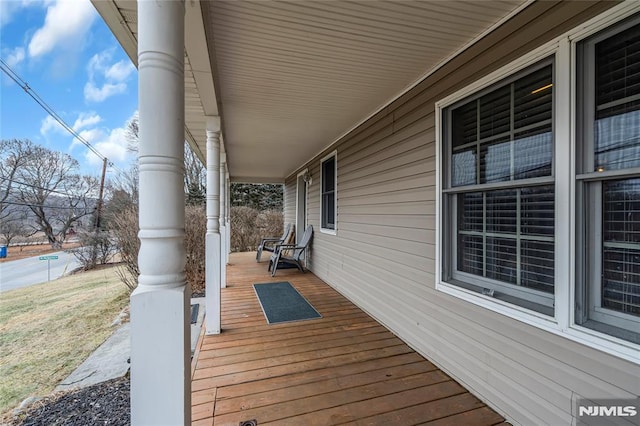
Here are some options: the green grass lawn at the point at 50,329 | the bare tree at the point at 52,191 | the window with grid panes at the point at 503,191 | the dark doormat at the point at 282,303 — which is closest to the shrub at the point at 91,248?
the green grass lawn at the point at 50,329

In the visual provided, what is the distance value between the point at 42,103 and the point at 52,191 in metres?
3.80

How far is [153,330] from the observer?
98 cm

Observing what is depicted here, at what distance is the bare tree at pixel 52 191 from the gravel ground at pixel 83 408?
985 cm

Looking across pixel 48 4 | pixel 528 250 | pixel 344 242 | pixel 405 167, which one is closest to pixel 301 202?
pixel 344 242

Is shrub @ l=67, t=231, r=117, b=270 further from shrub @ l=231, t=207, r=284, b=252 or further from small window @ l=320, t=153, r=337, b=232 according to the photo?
small window @ l=320, t=153, r=337, b=232

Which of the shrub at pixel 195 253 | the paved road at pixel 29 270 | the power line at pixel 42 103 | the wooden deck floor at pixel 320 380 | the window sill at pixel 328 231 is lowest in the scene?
the paved road at pixel 29 270

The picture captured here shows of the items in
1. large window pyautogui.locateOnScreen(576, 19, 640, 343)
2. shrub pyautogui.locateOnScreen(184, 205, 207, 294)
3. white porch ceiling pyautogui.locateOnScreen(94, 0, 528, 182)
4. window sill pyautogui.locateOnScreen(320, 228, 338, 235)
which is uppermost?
white porch ceiling pyautogui.locateOnScreen(94, 0, 528, 182)

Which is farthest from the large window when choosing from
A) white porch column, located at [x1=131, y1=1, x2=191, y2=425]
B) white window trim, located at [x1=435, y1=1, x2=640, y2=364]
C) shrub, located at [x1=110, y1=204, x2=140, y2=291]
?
shrub, located at [x1=110, y1=204, x2=140, y2=291]

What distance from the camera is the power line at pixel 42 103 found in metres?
7.59

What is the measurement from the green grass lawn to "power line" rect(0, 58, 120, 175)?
5482 millimetres

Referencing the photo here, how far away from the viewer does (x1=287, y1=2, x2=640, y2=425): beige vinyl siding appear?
1.54 metres

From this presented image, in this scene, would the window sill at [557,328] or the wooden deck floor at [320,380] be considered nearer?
the window sill at [557,328]

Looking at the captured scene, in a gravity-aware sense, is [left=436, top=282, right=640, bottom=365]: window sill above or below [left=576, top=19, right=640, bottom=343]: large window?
below

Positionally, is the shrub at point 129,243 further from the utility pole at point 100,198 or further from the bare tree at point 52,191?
the bare tree at point 52,191
